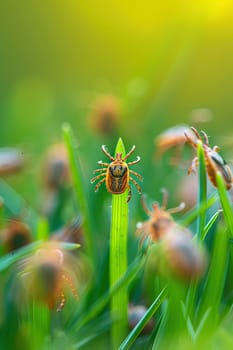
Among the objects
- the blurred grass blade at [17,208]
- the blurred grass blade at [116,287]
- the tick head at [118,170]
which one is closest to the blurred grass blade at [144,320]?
the blurred grass blade at [116,287]

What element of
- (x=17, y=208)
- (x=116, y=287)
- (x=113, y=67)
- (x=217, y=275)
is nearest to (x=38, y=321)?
(x=116, y=287)

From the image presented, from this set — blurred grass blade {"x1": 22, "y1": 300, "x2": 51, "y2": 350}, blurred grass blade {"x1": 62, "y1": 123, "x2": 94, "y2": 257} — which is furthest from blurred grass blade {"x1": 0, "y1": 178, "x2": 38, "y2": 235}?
blurred grass blade {"x1": 22, "y1": 300, "x2": 51, "y2": 350}

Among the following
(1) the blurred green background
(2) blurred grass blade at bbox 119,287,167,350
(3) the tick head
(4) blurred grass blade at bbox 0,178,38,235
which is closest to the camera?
(2) blurred grass blade at bbox 119,287,167,350

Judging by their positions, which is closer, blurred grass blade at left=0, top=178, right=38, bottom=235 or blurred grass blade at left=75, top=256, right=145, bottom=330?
blurred grass blade at left=75, top=256, right=145, bottom=330

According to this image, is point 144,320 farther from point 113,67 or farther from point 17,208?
point 113,67

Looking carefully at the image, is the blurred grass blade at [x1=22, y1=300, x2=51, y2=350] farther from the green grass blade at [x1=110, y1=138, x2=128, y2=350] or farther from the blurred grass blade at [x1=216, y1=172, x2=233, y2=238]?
the blurred grass blade at [x1=216, y1=172, x2=233, y2=238]

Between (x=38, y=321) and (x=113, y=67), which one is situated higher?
(x=113, y=67)

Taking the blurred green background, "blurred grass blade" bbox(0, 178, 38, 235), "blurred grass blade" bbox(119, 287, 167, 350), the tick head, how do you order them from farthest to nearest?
the blurred green background
"blurred grass blade" bbox(0, 178, 38, 235)
the tick head
"blurred grass blade" bbox(119, 287, 167, 350)
